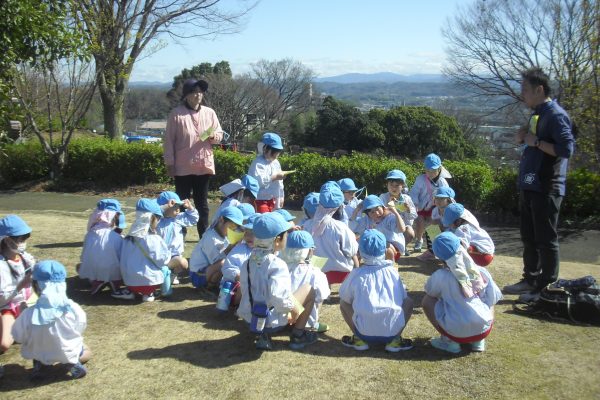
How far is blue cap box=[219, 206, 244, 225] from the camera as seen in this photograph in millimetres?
5188

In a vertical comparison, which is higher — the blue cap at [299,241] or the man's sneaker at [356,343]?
the blue cap at [299,241]

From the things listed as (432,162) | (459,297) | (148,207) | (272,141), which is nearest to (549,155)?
(459,297)

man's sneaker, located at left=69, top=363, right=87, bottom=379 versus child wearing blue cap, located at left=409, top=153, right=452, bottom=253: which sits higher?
child wearing blue cap, located at left=409, top=153, right=452, bottom=253

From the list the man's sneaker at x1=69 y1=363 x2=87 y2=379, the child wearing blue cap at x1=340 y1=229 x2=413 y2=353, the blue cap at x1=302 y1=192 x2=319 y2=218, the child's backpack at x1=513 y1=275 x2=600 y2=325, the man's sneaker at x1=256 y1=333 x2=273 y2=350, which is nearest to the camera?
the man's sneaker at x1=69 y1=363 x2=87 y2=379

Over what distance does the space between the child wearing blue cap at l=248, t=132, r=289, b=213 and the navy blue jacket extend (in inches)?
117

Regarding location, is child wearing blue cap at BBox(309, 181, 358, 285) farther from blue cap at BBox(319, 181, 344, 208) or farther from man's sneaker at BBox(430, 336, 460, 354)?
man's sneaker at BBox(430, 336, 460, 354)

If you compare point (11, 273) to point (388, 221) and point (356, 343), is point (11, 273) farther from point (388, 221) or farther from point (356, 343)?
point (388, 221)

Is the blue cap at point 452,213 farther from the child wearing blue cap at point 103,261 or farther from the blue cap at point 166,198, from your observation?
the child wearing blue cap at point 103,261

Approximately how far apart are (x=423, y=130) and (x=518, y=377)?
995 inches

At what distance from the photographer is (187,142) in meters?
6.56

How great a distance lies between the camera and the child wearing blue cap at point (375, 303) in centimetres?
416

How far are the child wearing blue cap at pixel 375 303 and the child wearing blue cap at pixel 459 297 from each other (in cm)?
27

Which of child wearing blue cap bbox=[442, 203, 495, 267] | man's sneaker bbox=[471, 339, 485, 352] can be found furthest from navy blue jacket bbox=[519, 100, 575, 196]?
man's sneaker bbox=[471, 339, 485, 352]

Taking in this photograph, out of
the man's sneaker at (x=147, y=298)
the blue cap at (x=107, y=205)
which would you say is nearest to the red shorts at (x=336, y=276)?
the man's sneaker at (x=147, y=298)
